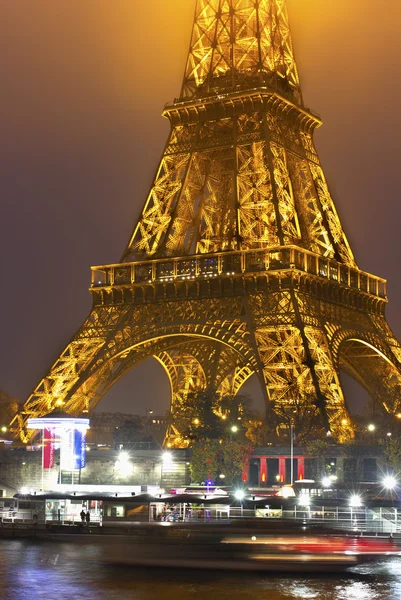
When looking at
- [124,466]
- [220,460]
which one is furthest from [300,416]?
[124,466]

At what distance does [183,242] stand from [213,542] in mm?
45766

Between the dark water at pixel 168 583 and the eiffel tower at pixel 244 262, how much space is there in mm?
36867

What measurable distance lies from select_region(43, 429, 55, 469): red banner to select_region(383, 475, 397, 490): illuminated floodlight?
2529 centimetres

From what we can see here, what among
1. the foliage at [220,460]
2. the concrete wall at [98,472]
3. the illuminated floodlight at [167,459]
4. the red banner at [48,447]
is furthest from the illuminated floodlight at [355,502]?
the red banner at [48,447]

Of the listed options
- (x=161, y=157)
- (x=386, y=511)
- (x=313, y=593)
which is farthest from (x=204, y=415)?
(x=313, y=593)

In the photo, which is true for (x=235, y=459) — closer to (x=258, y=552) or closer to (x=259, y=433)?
(x=259, y=433)

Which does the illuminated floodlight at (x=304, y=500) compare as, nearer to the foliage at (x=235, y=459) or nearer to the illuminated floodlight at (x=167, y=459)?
the foliage at (x=235, y=459)

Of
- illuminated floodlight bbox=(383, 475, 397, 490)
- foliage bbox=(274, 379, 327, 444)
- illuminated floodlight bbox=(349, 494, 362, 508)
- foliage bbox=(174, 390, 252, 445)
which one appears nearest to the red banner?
foliage bbox=(174, 390, 252, 445)

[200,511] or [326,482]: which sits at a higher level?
[326,482]

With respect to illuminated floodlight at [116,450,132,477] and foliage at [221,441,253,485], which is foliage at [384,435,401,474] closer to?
foliage at [221,441,253,485]

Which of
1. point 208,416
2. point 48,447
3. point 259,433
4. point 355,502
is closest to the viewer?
point 355,502

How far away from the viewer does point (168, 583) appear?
2087 inches

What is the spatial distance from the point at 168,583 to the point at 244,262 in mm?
48930

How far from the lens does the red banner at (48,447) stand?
317ft
